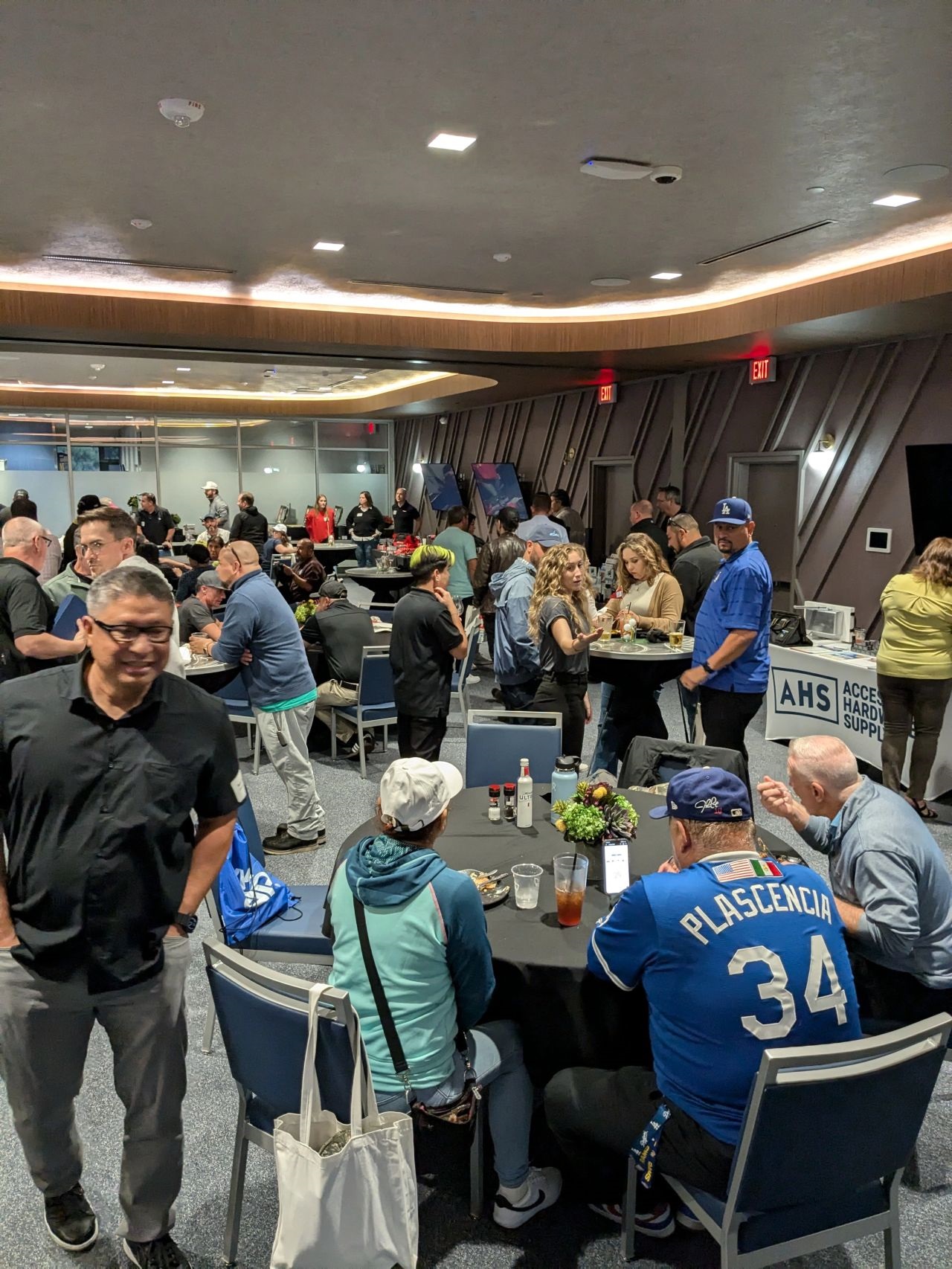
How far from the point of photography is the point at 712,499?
10.2 metres

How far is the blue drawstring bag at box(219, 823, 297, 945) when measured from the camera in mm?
2875

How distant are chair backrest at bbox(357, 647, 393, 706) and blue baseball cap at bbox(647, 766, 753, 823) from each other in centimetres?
383

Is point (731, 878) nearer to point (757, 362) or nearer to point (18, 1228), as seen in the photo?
point (18, 1228)

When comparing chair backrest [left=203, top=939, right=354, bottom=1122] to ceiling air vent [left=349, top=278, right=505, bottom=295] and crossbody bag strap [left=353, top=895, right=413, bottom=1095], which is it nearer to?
crossbody bag strap [left=353, top=895, right=413, bottom=1095]

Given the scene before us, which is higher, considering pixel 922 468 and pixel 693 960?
pixel 922 468

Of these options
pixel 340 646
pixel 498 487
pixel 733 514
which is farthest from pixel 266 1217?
pixel 498 487

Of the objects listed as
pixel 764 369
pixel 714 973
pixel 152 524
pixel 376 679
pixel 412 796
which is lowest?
pixel 376 679

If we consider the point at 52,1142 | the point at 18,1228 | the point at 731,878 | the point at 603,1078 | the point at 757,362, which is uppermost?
the point at 757,362

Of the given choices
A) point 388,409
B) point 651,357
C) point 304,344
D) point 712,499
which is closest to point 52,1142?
point 304,344

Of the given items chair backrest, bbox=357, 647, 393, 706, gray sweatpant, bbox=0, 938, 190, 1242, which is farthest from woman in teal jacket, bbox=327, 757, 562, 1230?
chair backrest, bbox=357, 647, 393, 706

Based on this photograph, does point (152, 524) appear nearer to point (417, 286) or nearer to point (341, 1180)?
point (417, 286)

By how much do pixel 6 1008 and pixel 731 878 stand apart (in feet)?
5.41

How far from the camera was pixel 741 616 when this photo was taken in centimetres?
441

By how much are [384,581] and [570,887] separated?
9.57 metres
